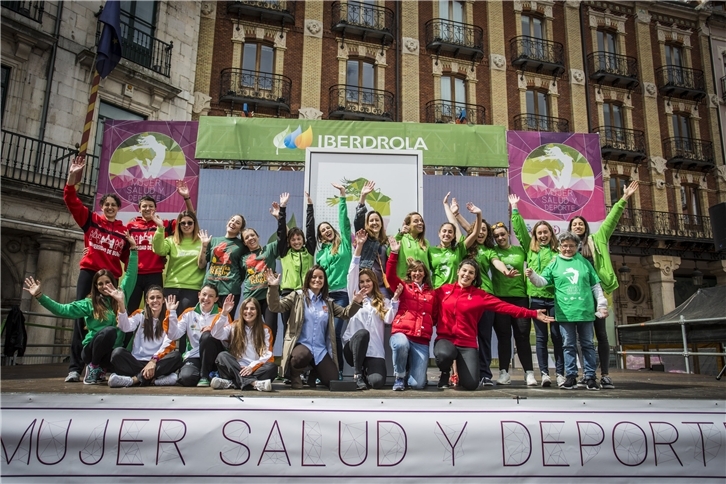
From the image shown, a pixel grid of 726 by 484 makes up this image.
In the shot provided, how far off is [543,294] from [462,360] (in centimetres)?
117

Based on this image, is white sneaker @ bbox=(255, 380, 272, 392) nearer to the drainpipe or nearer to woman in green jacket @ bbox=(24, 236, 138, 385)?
woman in green jacket @ bbox=(24, 236, 138, 385)

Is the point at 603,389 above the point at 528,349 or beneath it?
beneath

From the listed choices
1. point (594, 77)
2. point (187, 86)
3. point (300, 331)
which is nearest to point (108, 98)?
point (187, 86)

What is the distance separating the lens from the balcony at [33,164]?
38.3 feet

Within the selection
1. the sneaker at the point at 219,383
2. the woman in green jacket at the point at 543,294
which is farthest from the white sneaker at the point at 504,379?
the sneaker at the point at 219,383

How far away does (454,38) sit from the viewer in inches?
775

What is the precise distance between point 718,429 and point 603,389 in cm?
119

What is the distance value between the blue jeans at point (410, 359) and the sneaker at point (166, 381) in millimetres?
2131

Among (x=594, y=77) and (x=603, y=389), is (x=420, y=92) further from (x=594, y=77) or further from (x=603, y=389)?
(x=603, y=389)

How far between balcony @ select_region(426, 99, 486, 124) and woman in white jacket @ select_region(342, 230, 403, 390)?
47.3 ft

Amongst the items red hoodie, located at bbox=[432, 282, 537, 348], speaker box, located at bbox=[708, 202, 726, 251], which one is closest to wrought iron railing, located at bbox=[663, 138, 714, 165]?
speaker box, located at bbox=[708, 202, 726, 251]

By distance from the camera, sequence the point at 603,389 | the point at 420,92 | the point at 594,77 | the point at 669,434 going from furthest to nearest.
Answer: the point at 594,77 → the point at 420,92 → the point at 603,389 → the point at 669,434

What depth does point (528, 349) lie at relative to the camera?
5527 mm

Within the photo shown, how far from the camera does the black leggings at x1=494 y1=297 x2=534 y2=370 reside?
5.47m
